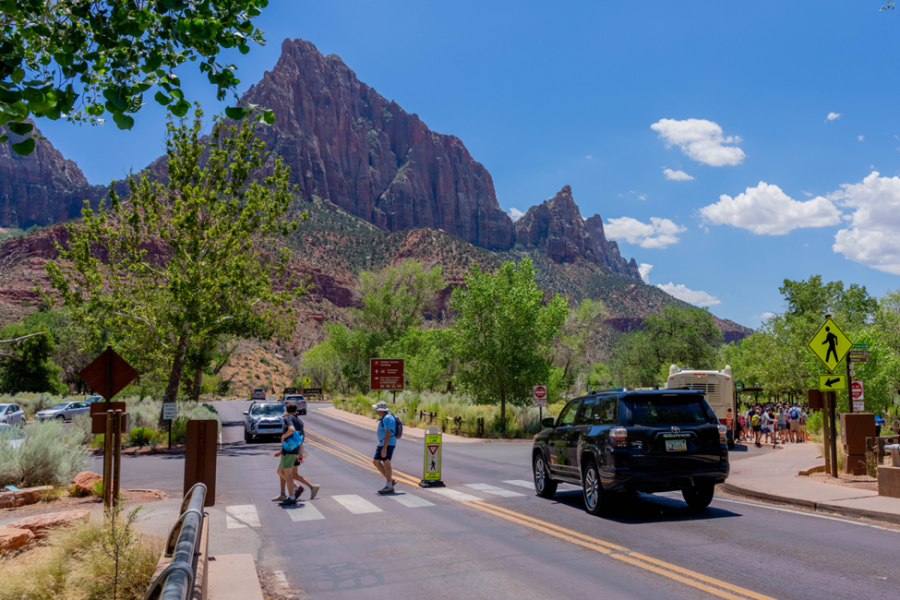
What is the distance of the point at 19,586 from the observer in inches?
194

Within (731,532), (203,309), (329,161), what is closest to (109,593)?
(731,532)

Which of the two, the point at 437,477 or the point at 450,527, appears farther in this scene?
the point at 437,477

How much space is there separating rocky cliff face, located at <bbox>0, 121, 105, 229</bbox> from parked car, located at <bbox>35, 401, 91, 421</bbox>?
167 meters

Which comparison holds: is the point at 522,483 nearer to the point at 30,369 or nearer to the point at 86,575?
the point at 86,575

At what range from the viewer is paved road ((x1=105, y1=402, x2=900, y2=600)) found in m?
5.87

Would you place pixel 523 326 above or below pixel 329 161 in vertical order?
below

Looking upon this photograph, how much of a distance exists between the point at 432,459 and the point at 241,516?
4.80 m

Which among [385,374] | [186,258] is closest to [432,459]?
[186,258]

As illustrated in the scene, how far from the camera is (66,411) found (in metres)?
35.5

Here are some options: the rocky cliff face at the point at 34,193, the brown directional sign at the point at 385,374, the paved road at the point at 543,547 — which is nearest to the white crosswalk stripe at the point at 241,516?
the paved road at the point at 543,547

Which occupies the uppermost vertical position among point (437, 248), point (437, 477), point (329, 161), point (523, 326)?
point (329, 161)

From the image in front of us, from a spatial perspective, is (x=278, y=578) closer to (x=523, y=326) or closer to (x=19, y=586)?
(x=19, y=586)

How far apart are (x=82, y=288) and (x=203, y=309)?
17.1 feet

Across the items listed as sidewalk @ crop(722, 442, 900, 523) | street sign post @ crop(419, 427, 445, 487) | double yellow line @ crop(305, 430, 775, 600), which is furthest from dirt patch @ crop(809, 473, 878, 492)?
street sign post @ crop(419, 427, 445, 487)
